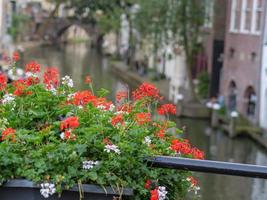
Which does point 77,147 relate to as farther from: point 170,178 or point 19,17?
point 19,17

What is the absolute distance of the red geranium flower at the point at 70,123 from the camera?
3779mm

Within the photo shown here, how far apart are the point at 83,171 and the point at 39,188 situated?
0.20 metres

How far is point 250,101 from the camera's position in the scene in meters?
33.6

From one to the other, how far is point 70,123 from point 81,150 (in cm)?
14

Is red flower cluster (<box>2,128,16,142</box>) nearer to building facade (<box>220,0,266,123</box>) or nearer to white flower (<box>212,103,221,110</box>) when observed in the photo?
building facade (<box>220,0,266,123</box>)

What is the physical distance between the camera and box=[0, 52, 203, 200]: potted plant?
3674 mm

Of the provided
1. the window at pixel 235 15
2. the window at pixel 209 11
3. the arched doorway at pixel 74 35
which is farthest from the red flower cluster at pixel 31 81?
the arched doorway at pixel 74 35

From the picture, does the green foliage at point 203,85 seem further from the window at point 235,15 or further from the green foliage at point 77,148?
the green foliage at point 77,148

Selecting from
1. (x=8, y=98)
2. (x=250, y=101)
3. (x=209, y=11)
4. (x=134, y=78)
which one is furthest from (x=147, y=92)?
(x=134, y=78)

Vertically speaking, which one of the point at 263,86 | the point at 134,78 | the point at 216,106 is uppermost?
the point at 263,86

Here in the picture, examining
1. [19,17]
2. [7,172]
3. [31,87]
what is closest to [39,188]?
[7,172]

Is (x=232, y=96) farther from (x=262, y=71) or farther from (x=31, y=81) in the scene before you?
(x=31, y=81)

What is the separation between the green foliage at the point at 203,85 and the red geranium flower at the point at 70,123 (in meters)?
35.8

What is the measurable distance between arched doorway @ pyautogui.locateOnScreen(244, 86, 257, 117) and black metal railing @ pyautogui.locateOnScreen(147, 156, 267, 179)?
28.9 meters
